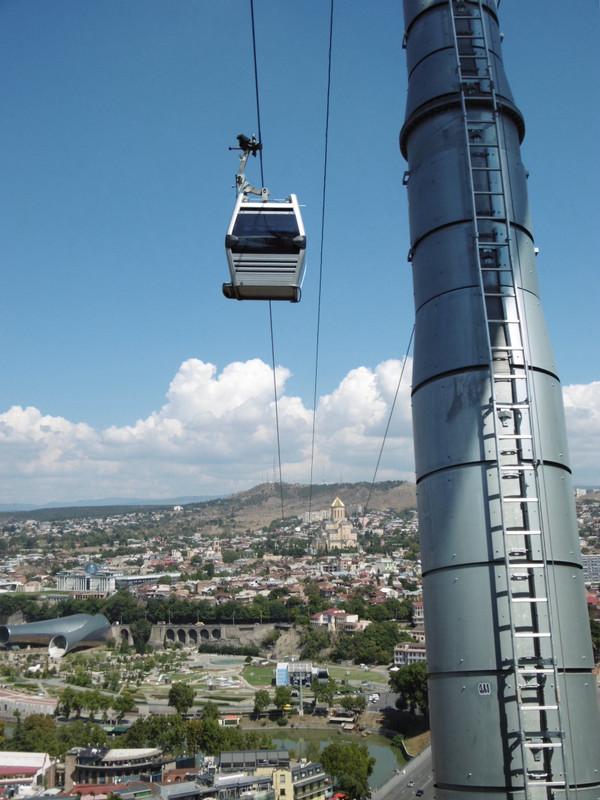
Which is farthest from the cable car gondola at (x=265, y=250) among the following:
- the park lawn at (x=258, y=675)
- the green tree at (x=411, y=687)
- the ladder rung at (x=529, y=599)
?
the park lawn at (x=258, y=675)

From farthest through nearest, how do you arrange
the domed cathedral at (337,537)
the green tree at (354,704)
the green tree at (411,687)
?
the domed cathedral at (337,537) → the green tree at (354,704) → the green tree at (411,687)

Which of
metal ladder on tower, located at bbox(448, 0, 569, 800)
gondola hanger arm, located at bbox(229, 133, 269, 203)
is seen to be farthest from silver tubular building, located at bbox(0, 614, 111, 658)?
metal ladder on tower, located at bbox(448, 0, 569, 800)

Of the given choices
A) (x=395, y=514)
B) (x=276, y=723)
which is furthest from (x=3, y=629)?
(x=395, y=514)

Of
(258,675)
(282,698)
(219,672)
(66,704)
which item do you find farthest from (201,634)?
(66,704)

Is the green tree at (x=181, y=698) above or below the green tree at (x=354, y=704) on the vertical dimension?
above

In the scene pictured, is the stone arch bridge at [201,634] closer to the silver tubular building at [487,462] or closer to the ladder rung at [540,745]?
the silver tubular building at [487,462]

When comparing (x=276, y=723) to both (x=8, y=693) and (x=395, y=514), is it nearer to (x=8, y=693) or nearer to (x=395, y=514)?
(x=8, y=693)
